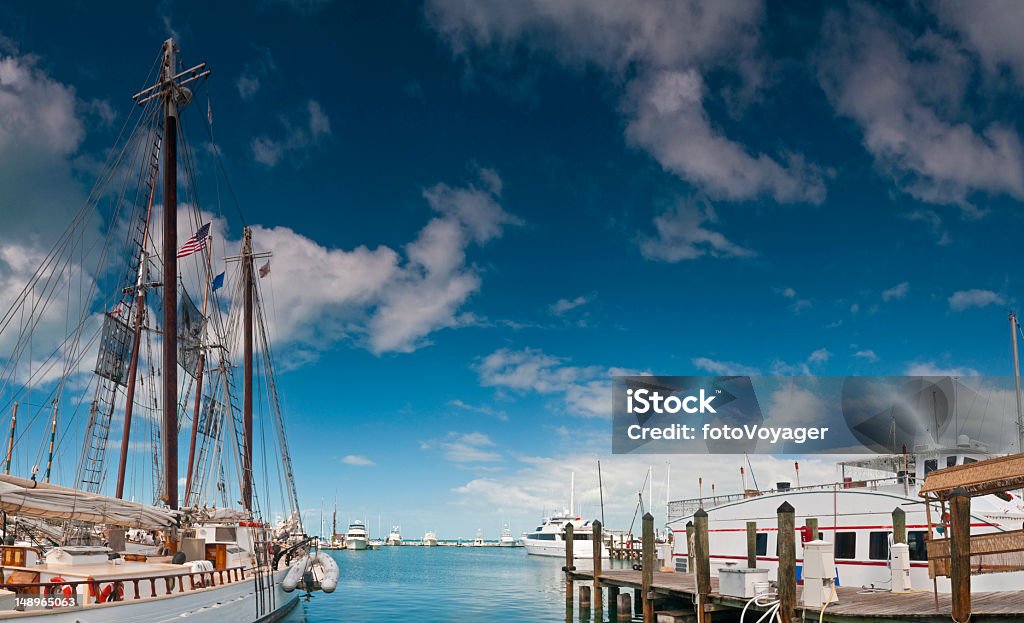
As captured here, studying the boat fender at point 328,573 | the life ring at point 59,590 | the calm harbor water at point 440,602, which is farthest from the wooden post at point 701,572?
the boat fender at point 328,573

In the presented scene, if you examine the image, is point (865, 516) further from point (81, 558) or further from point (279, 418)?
point (279, 418)

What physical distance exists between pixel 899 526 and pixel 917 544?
59.5 inches

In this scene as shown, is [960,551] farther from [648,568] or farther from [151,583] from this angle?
[151,583]

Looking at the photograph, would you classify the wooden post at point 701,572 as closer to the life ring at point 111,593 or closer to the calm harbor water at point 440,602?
the life ring at point 111,593

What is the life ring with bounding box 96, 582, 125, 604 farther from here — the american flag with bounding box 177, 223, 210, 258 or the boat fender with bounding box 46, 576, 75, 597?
the american flag with bounding box 177, 223, 210, 258

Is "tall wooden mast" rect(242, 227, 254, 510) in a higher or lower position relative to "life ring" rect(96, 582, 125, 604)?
higher

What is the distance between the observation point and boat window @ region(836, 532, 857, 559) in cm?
2988

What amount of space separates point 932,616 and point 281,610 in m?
31.7

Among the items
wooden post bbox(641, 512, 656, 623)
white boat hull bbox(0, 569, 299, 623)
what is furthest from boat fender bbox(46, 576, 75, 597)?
wooden post bbox(641, 512, 656, 623)

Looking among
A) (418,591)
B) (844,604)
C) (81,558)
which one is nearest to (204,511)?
(81,558)

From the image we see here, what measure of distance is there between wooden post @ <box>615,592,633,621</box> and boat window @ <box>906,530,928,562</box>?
14.7 metres

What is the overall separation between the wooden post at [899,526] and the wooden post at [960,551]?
10066 millimetres

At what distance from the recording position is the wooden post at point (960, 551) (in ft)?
55.0

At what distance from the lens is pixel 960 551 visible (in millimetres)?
16750
